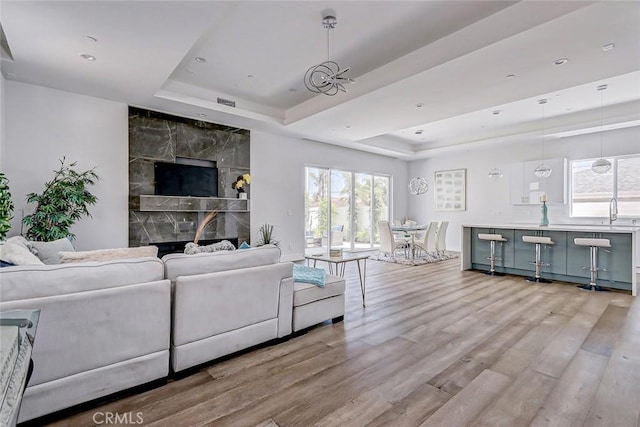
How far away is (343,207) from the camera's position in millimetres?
9203

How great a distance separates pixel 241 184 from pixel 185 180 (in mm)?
1162

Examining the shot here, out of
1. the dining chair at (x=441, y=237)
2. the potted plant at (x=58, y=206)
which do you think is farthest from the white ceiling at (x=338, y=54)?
the dining chair at (x=441, y=237)

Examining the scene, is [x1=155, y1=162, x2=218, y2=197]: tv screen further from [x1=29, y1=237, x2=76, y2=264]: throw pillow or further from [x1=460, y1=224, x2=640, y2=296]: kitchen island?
[x1=460, y1=224, x2=640, y2=296]: kitchen island

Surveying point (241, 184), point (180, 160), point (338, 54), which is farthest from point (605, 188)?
point (180, 160)

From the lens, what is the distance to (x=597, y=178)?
24.3ft

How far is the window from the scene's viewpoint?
685 cm

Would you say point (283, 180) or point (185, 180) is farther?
point (283, 180)

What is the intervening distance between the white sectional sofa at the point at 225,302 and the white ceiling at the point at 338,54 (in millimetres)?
2306

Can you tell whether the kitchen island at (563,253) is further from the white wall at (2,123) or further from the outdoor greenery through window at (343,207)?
the white wall at (2,123)

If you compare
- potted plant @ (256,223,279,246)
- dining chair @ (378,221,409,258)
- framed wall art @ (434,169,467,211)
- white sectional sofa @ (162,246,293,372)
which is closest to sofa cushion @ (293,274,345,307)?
white sectional sofa @ (162,246,293,372)

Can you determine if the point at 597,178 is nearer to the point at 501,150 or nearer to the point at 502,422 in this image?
the point at 501,150

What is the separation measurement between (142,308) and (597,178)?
947 centimetres

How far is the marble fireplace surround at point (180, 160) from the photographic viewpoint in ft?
18.5

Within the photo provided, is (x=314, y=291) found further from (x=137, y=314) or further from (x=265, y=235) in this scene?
(x=265, y=235)
